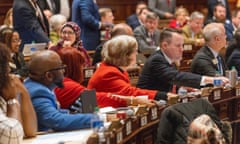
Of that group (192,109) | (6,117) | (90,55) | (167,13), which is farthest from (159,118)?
(167,13)

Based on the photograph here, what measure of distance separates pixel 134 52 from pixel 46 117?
3.82ft

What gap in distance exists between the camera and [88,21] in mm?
7086

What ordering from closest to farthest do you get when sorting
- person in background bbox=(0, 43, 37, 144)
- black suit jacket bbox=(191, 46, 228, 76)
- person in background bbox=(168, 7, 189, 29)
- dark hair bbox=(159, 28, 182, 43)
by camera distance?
1. person in background bbox=(0, 43, 37, 144)
2. dark hair bbox=(159, 28, 182, 43)
3. black suit jacket bbox=(191, 46, 228, 76)
4. person in background bbox=(168, 7, 189, 29)

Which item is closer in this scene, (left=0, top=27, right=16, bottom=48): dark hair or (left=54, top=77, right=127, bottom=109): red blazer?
(left=54, top=77, right=127, bottom=109): red blazer

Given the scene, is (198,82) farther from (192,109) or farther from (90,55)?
(90,55)

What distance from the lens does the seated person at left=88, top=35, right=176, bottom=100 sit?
13.5ft

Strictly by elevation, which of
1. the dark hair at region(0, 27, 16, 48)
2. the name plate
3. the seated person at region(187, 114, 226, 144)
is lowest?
the name plate

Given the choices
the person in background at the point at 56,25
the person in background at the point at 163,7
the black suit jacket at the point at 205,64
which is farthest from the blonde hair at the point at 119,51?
the person in background at the point at 163,7

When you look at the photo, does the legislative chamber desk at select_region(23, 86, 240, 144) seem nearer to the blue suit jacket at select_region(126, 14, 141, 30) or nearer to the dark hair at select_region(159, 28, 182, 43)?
the dark hair at select_region(159, 28, 182, 43)

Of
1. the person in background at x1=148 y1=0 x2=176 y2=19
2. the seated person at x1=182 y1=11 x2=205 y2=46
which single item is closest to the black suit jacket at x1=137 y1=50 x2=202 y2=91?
the seated person at x1=182 y1=11 x2=205 y2=46

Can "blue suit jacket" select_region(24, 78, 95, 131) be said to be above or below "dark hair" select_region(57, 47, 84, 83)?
below

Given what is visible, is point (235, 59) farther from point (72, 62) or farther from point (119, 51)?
point (72, 62)

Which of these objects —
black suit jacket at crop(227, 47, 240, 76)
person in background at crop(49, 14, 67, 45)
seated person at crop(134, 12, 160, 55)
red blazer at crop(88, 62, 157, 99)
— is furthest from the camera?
seated person at crop(134, 12, 160, 55)

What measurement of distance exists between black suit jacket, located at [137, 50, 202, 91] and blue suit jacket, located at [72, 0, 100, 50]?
2571mm
